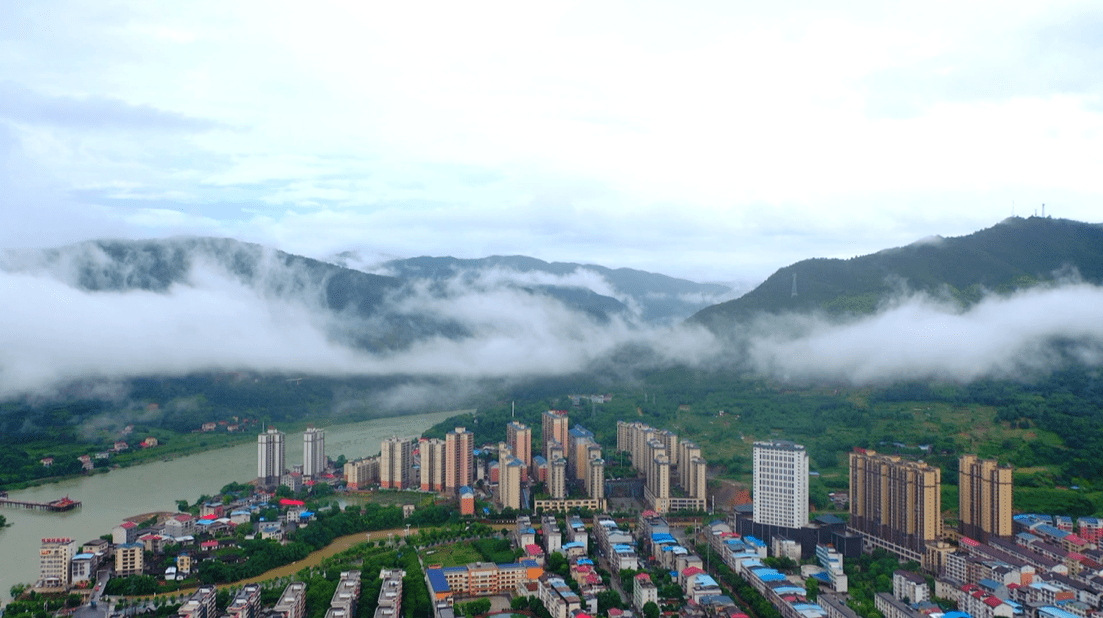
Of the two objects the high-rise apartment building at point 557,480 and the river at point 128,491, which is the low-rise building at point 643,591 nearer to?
the high-rise apartment building at point 557,480

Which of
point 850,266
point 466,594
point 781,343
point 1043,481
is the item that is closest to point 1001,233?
point 850,266

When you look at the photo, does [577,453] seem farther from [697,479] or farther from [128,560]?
[128,560]

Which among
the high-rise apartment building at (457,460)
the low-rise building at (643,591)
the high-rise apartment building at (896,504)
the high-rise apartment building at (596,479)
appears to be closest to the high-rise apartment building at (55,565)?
the low-rise building at (643,591)

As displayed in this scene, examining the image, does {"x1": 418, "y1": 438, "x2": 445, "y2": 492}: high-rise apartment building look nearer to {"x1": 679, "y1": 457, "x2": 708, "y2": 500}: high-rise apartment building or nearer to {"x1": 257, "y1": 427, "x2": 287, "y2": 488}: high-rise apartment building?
{"x1": 257, "y1": 427, "x2": 287, "y2": 488}: high-rise apartment building

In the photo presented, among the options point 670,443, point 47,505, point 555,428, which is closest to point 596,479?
point 670,443

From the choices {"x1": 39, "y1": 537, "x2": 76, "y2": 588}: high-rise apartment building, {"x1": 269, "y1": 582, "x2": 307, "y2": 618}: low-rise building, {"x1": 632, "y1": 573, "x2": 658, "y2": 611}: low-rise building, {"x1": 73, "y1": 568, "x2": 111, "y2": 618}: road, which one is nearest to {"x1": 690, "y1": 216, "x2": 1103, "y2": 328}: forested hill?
{"x1": 632, "y1": 573, "x2": 658, "y2": 611}: low-rise building

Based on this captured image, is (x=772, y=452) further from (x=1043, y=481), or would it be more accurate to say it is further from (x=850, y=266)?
(x=850, y=266)
